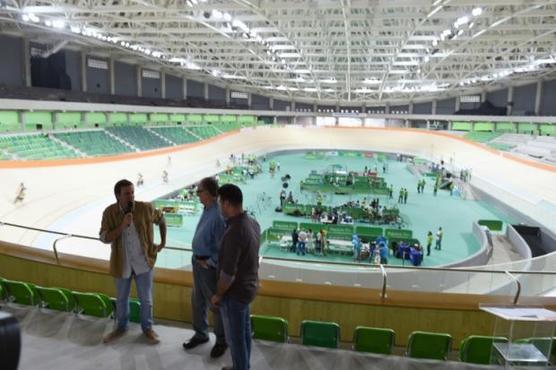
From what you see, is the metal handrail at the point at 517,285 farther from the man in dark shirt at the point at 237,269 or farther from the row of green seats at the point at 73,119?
the row of green seats at the point at 73,119

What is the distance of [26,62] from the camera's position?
105 feet

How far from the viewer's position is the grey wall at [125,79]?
4438 cm

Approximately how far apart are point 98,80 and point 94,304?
41.7 metres

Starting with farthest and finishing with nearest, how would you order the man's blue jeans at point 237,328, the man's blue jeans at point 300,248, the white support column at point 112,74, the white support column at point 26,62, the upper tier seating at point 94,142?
the white support column at point 112,74, the white support column at point 26,62, the upper tier seating at point 94,142, the man's blue jeans at point 300,248, the man's blue jeans at point 237,328

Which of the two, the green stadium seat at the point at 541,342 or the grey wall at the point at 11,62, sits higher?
the grey wall at the point at 11,62

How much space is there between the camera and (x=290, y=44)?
32.9 m

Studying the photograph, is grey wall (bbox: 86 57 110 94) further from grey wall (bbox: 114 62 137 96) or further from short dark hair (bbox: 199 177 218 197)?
short dark hair (bbox: 199 177 218 197)

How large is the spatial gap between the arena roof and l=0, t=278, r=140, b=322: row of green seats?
17939 millimetres

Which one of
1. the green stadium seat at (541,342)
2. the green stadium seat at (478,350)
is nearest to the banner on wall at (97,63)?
the green stadium seat at (478,350)

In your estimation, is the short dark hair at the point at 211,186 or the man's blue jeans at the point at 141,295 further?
the man's blue jeans at the point at 141,295

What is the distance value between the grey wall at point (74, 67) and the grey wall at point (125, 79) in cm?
521

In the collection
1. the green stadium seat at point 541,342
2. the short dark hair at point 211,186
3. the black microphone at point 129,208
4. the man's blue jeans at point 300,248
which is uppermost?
the short dark hair at point 211,186

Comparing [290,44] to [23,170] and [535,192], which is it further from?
[23,170]

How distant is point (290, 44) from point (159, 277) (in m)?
30.4
